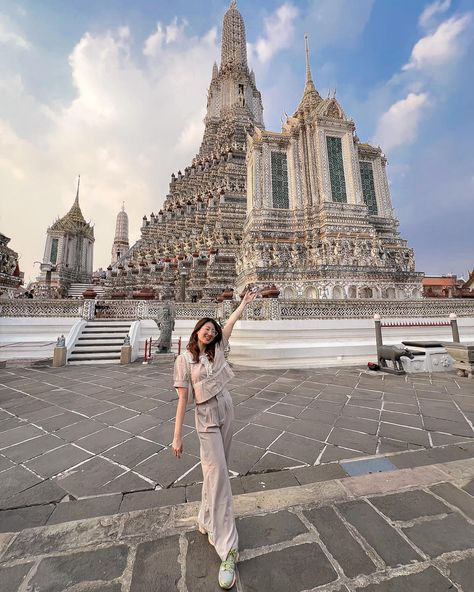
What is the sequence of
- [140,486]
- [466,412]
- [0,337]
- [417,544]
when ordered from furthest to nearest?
[0,337], [466,412], [140,486], [417,544]

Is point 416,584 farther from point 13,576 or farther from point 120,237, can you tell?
point 120,237

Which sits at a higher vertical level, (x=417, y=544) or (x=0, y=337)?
(x=0, y=337)

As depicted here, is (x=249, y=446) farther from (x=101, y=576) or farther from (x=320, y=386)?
(x=320, y=386)

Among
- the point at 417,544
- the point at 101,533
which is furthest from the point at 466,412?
the point at 101,533

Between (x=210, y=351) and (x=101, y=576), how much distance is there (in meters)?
1.43

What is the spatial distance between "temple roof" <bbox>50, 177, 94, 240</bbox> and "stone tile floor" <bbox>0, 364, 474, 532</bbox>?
46.0m

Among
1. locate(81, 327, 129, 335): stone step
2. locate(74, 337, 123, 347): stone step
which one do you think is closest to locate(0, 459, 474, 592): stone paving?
locate(74, 337, 123, 347): stone step

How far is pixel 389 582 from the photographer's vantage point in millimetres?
1465

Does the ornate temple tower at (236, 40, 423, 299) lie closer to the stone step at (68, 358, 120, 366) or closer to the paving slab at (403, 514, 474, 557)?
the stone step at (68, 358, 120, 366)

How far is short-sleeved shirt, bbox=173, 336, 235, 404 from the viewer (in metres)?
1.81

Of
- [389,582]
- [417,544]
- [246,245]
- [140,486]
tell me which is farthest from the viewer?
[246,245]

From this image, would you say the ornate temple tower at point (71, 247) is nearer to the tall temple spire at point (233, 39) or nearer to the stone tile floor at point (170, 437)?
the tall temple spire at point (233, 39)

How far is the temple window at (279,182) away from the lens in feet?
70.6

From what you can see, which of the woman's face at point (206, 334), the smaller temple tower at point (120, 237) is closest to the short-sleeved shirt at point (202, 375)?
the woman's face at point (206, 334)
